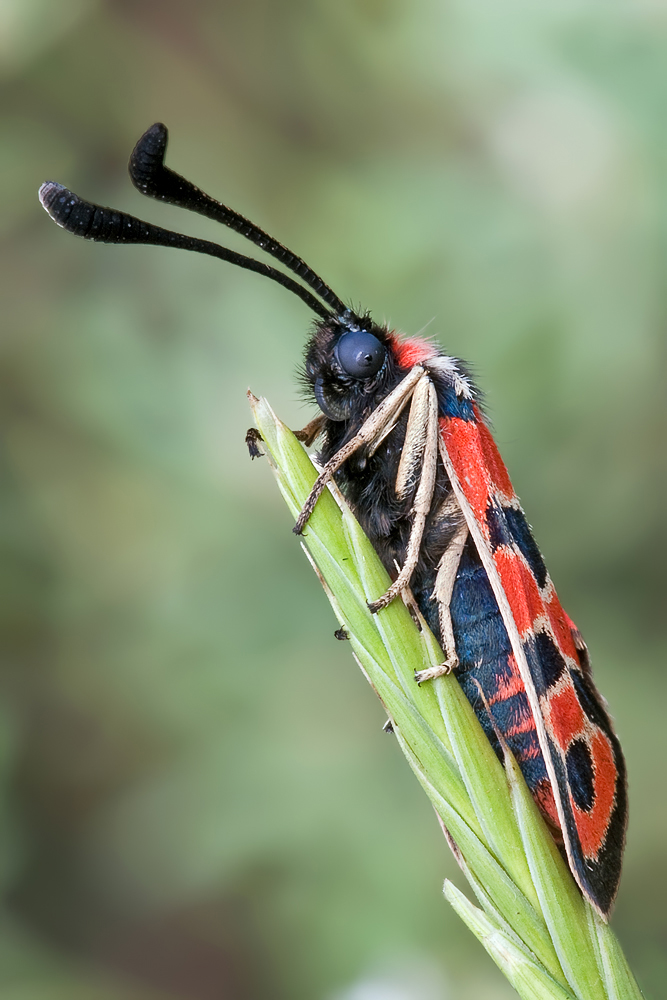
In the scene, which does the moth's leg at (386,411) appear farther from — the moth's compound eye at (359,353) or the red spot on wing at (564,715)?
the red spot on wing at (564,715)

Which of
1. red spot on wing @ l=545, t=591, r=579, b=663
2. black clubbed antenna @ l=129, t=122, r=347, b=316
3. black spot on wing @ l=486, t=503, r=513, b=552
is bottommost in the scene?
red spot on wing @ l=545, t=591, r=579, b=663

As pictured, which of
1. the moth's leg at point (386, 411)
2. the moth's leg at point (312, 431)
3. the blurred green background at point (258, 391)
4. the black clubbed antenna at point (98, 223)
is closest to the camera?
the black clubbed antenna at point (98, 223)

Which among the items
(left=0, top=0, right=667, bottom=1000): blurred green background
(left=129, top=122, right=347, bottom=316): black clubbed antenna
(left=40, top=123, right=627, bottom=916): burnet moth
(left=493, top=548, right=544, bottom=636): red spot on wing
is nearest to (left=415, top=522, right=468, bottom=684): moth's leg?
(left=40, top=123, right=627, bottom=916): burnet moth

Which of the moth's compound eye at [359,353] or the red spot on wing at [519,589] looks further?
the moth's compound eye at [359,353]

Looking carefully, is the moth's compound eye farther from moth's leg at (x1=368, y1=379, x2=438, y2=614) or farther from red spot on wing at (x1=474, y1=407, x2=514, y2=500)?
red spot on wing at (x1=474, y1=407, x2=514, y2=500)

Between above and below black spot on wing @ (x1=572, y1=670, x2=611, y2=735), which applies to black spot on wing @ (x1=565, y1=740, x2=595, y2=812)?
below

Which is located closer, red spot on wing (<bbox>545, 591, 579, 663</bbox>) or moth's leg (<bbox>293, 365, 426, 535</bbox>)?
red spot on wing (<bbox>545, 591, 579, 663</bbox>)

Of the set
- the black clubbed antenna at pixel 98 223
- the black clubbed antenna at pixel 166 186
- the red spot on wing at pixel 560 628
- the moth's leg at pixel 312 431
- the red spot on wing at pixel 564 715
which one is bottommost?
the red spot on wing at pixel 564 715

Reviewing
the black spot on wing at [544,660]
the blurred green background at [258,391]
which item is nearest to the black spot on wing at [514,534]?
the black spot on wing at [544,660]
